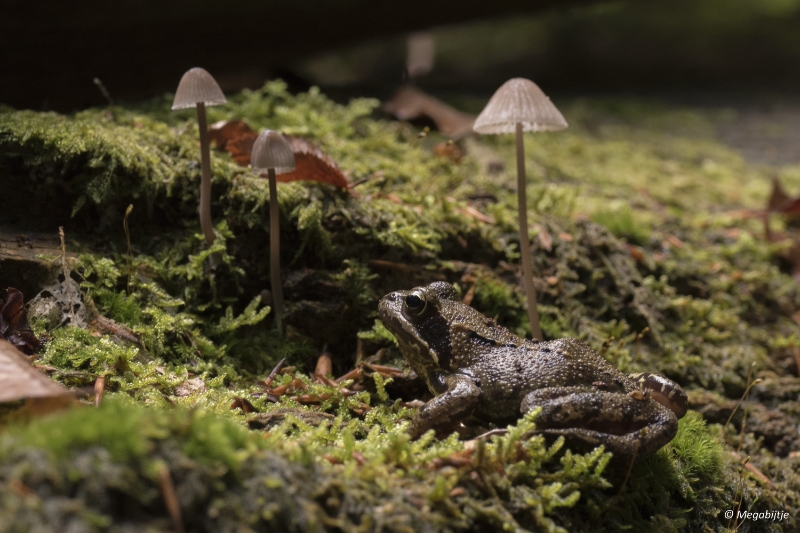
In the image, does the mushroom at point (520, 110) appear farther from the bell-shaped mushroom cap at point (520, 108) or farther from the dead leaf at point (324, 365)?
the dead leaf at point (324, 365)

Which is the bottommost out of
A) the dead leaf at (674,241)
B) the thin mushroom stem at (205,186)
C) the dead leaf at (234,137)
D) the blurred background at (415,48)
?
the dead leaf at (674,241)

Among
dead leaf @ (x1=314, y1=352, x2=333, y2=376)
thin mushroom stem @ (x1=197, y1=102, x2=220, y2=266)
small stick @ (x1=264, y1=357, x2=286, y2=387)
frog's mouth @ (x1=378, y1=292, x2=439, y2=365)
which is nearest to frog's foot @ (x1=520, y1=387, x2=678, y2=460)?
frog's mouth @ (x1=378, y1=292, x2=439, y2=365)

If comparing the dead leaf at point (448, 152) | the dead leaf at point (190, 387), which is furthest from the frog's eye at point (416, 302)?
the dead leaf at point (448, 152)

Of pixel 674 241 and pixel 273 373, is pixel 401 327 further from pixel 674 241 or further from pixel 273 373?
pixel 674 241

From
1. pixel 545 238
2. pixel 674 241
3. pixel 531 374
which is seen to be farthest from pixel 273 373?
pixel 674 241

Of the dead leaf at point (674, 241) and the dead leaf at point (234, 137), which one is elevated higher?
the dead leaf at point (234, 137)

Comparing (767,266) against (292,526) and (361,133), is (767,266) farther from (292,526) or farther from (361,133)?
(292,526)

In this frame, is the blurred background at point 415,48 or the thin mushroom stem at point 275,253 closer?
the thin mushroom stem at point 275,253

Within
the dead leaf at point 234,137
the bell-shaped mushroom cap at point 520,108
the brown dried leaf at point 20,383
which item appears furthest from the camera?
the dead leaf at point 234,137
